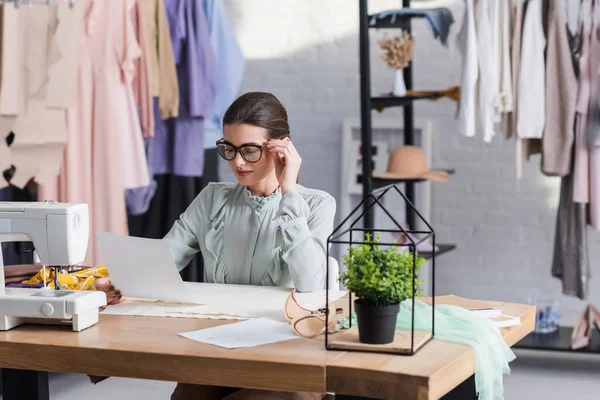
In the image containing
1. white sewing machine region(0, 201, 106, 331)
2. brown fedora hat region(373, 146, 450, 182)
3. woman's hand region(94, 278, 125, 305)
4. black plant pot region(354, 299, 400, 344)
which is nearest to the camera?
black plant pot region(354, 299, 400, 344)

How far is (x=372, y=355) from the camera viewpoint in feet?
5.98

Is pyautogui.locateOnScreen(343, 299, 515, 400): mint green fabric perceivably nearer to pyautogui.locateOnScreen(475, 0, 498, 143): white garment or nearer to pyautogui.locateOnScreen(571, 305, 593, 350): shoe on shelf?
pyautogui.locateOnScreen(475, 0, 498, 143): white garment

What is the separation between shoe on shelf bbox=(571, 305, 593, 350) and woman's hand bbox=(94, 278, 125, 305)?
8.89ft

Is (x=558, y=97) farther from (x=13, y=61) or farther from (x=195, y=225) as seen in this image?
(x=13, y=61)

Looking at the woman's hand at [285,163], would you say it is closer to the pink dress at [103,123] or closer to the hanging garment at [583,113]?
the pink dress at [103,123]

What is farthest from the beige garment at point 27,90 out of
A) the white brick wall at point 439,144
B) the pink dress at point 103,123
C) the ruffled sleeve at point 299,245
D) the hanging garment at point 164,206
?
the white brick wall at point 439,144

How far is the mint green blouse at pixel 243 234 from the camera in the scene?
8.93ft

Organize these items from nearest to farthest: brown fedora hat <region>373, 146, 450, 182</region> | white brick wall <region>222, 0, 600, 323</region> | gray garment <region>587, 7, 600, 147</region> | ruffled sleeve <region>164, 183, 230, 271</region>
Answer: ruffled sleeve <region>164, 183, 230, 271</region> → gray garment <region>587, 7, 600, 147</region> → brown fedora hat <region>373, 146, 450, 182</region> → white brick wall <region>222, 0, 600, 323</region>

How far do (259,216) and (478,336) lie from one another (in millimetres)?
972

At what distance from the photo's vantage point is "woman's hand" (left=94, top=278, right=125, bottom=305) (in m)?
2.42

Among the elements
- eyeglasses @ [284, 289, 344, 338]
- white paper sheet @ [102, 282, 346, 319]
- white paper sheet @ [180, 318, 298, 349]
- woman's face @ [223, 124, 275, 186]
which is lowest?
white paper sheet @ [180, 318, 298, 349]

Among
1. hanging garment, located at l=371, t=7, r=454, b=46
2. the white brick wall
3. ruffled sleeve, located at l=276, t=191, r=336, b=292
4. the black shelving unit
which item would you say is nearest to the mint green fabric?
ruffled sleeve, located at l=276, t=191, r=336, b=292

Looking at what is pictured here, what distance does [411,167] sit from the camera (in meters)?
4.64

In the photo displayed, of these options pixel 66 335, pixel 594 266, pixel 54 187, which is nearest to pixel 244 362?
pixel 66 335
